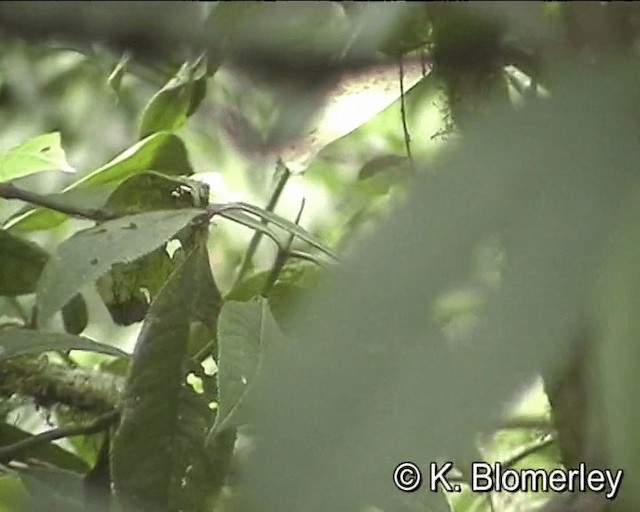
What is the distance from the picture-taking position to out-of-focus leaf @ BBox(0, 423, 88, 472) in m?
0.45

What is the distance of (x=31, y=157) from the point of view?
1.37ft

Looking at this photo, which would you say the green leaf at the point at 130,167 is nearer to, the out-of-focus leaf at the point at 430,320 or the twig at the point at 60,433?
the twig at the point at 60,433

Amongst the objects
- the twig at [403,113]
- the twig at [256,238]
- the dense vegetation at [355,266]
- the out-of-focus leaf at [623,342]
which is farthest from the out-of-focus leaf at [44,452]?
the out-of-focus leaf at [623,342]

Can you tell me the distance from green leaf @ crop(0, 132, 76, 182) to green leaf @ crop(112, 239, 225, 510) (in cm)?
Answer: 10

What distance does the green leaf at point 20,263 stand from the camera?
1.41ft

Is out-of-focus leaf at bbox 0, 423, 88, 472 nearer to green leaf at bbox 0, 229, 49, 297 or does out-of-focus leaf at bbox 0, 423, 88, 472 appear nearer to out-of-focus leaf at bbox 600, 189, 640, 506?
green leaf at bbox 0, 229, 49, 297

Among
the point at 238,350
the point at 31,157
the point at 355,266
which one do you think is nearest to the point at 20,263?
the point at 31,157

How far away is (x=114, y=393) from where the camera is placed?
0.45m

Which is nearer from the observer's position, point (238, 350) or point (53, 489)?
point (238, 350)

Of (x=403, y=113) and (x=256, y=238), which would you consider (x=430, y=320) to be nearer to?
(x=403, y=113)

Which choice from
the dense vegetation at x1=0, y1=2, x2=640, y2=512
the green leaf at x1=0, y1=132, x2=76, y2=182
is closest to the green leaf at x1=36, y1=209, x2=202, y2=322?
the dense vegetation at x1=0, y1=2, x2=640, y2=512

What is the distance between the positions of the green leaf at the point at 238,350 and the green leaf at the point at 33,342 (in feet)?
0.33

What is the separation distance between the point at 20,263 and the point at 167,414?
0.13 meters

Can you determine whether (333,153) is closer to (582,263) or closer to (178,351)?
(178,351)
